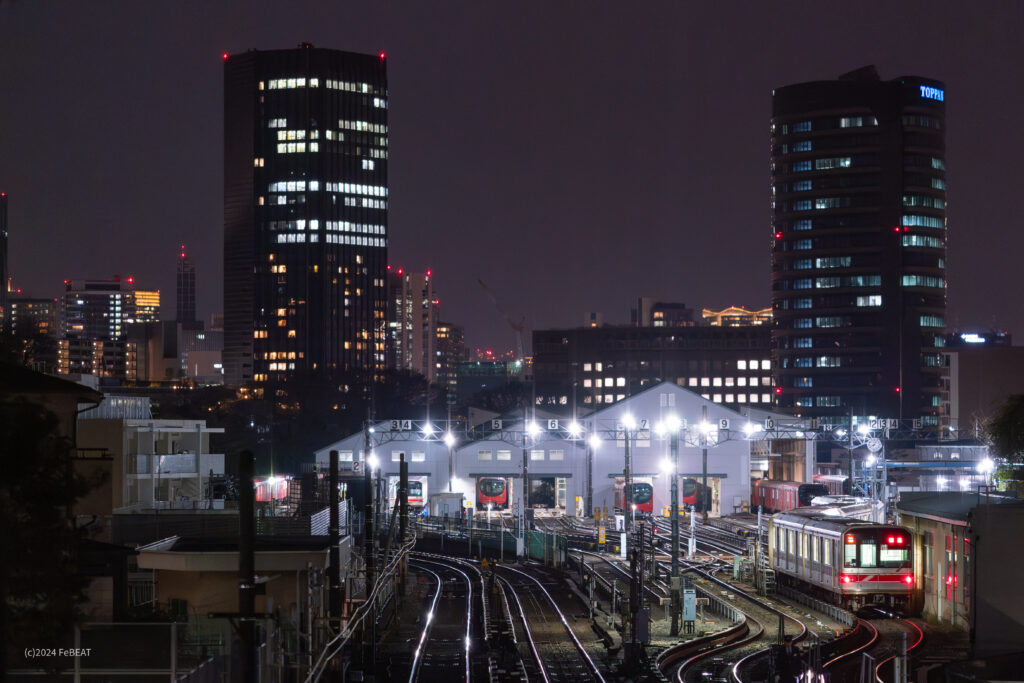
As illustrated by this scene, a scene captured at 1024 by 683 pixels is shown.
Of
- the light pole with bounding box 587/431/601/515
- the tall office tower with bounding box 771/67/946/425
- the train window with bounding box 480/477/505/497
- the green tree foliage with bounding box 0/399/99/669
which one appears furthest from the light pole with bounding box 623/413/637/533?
the tall office tower with bounding box 771/67/946/425

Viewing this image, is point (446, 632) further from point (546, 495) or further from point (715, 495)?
point (715, 495)

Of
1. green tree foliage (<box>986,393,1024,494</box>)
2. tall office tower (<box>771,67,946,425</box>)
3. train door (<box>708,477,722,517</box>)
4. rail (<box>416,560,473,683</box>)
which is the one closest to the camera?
rail (<box>416,560,473,683</box>)

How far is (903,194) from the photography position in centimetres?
10825

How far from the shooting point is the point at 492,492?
64.2 m

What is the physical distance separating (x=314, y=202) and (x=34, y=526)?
156 meters

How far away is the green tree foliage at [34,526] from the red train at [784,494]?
135 feet

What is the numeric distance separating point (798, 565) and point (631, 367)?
135m

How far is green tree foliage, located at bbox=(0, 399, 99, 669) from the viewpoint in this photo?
12.2 m

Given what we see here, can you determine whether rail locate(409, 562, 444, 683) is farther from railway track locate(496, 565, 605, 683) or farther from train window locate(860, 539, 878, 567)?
train window locate(860, 539, 878, 567)

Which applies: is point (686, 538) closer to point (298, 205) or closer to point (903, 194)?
point (903, 194)

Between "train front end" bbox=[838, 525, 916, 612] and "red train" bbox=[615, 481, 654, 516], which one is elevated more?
"train front end" bbox=[838, 525, 916, 612]

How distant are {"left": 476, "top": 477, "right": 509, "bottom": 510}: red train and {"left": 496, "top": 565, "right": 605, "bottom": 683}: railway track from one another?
23.2m

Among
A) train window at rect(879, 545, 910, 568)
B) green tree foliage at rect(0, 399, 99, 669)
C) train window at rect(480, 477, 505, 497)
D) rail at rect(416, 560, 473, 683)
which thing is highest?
green tree foliage at rect(0, 399, 99, 669)

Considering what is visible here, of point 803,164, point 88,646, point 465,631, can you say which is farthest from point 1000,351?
point 88,646
